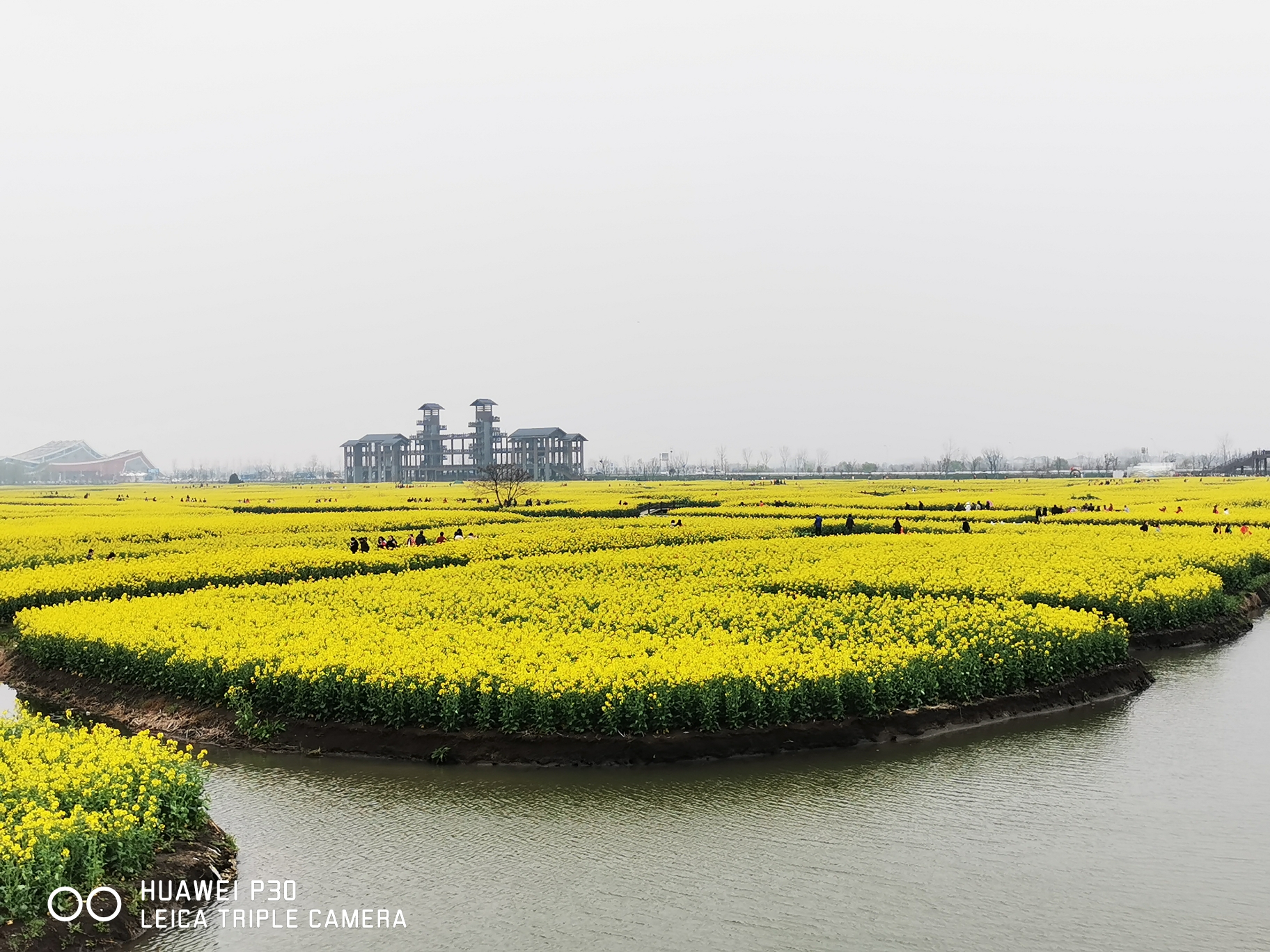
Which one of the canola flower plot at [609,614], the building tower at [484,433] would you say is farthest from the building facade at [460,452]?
the canola flower plot at [609,614]

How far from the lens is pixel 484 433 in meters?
176

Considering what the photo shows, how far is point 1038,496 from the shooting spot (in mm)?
83438

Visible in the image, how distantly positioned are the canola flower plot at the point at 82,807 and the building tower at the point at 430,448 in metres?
172

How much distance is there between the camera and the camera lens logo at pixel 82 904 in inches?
371

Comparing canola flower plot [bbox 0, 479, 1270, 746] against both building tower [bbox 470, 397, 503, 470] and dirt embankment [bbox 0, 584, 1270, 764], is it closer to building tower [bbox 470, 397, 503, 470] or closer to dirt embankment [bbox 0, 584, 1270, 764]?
dirt embankment [bbox 0, 584, 1270, 764]

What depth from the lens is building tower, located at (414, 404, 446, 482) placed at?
18350cm

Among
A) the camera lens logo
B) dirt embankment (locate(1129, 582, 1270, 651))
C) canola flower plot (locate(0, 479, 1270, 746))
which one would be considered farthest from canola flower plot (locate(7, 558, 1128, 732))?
the camera lens logo

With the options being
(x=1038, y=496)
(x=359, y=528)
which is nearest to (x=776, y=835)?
(x=359, y=528)

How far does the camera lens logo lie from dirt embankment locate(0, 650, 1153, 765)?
19.1 feet

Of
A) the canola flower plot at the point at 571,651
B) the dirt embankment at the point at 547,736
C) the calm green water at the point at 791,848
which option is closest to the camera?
the calm green water at the point at 791,848

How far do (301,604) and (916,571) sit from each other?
57.6ft

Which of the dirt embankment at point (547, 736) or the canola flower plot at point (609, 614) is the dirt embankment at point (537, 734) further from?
the canola flower plot at point (609, 614)

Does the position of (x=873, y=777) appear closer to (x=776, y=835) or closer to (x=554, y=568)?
(x=776, y=835)

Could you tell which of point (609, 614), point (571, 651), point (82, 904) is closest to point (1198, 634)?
→ point (609, 614)
